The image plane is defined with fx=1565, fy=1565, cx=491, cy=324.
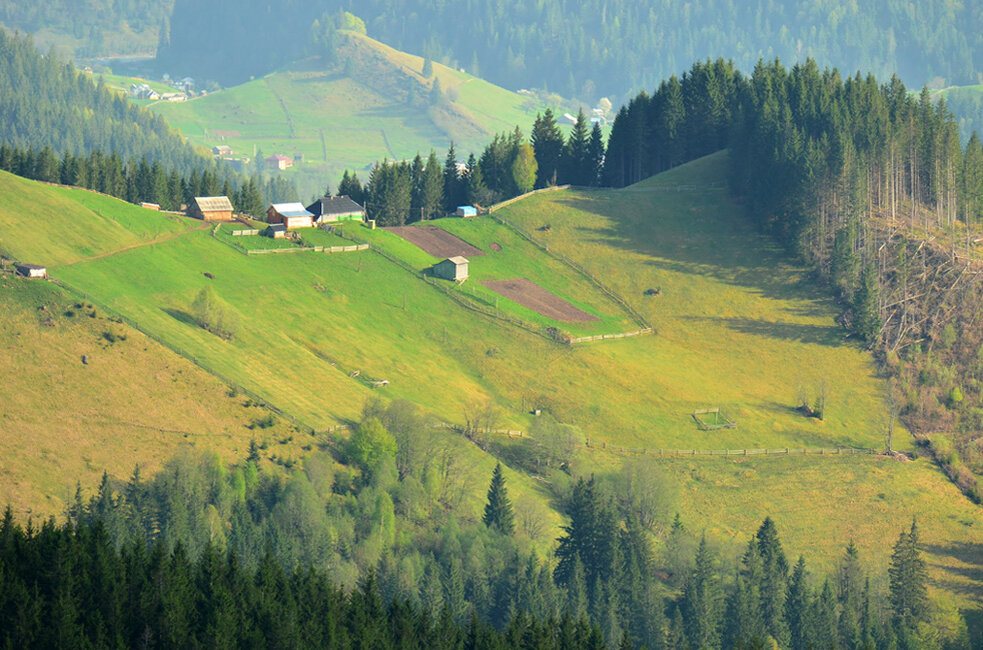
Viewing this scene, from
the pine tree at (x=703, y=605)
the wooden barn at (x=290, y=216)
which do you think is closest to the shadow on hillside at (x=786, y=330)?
the wooden barn at (x=290, y=216)

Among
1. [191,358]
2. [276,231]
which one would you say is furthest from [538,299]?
[191,358]

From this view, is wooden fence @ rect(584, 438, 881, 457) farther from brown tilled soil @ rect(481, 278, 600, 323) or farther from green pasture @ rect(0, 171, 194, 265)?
green pasture @ rect(0, 171, 194, 265)

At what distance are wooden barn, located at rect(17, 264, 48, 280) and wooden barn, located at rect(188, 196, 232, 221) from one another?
138 ft

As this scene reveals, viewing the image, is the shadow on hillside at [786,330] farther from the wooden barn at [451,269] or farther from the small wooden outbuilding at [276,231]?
the small wooden outbuilding at [276,231]

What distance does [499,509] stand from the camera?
145 meters

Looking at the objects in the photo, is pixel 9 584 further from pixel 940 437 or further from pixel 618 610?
pixel 940 437

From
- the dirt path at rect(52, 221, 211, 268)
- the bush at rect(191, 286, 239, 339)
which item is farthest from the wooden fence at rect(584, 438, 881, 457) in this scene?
the dirt path at rect(52, 221, 211, 268)

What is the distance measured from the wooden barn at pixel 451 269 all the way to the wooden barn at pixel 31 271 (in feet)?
172

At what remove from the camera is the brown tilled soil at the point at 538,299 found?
18799cm

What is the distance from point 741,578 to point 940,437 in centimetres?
4145

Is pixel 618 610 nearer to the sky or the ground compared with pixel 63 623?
nearer to the ground

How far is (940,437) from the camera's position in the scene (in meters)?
170

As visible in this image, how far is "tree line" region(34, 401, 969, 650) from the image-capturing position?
13225 centimetres

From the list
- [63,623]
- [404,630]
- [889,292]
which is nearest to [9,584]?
[63,623]
